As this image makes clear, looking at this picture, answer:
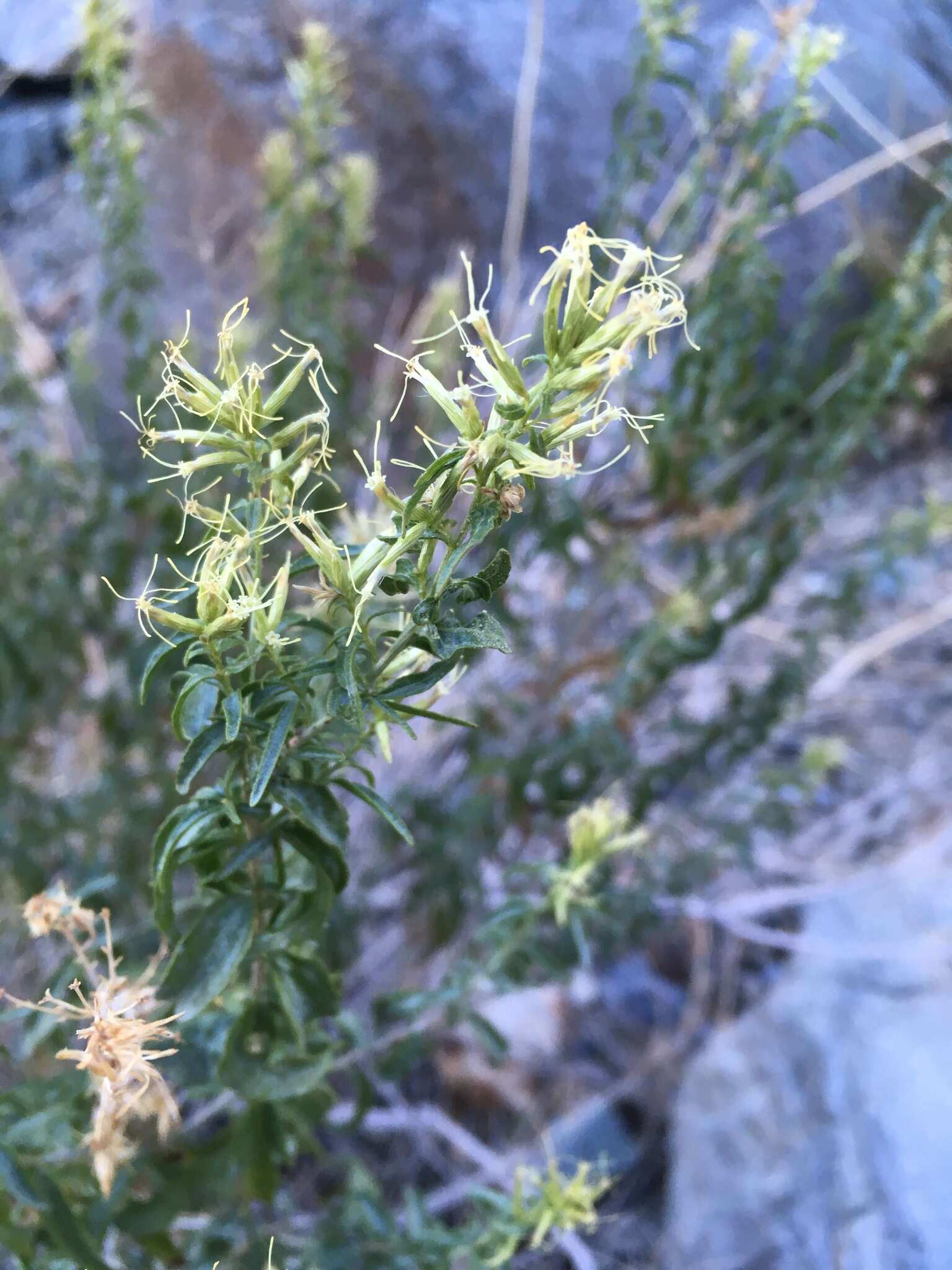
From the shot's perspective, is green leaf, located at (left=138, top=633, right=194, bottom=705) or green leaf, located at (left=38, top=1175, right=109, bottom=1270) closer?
green leaf, located at (left=138, top=633, right=194, bottom=705)

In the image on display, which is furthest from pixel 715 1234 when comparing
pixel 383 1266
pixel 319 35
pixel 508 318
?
pixel 319 35

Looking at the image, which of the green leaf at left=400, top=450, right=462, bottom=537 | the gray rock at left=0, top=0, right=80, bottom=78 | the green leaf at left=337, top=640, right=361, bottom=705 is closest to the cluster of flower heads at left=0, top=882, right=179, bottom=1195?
the green leaf at left=337, top=640, right=361, bottom=705

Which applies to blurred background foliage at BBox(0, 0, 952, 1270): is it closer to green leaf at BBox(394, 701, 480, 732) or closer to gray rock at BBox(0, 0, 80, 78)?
green leaf at BBox(394, 701, 480, 732)

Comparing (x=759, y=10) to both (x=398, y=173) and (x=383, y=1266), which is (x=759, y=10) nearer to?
(x=398, y=173)

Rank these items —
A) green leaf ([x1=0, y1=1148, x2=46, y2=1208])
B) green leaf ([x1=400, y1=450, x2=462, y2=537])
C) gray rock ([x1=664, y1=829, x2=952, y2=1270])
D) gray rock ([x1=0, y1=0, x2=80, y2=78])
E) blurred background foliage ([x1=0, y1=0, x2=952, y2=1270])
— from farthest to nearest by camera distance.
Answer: gray rock ([x1=0, y1=0, x2=80, y2=78])
gray rock ([x1=664, y1=829, x2=952, y2=1270])
blurred background foliage ([x1=0, y1=0, x2=952, y2=1270])
green leaf ([x1=0, y1=1148, x2=46, y2=1208])
green leaf ([x1=400, y1=450, x2=462, y2=537])

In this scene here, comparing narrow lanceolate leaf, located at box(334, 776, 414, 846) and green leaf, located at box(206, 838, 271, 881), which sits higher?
narrow lanceolate leaf, located at box(334, 776, 414, 846)

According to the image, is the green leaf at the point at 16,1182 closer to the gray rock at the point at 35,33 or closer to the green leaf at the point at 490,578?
the green leaf at the point at 490,578

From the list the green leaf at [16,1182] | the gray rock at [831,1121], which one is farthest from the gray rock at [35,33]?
the gray rock at [831,1121]
